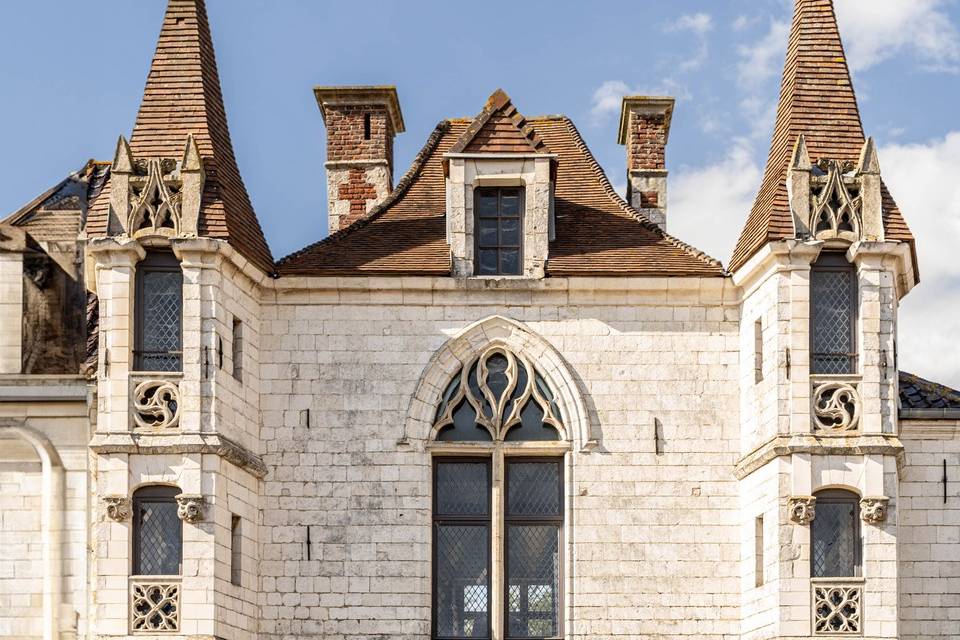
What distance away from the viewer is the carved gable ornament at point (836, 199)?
83.4 ft

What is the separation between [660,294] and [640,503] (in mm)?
2500

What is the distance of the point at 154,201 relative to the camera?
83.5 ft

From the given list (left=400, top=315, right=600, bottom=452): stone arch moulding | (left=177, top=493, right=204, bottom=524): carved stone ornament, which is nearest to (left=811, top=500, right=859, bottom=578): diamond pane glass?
(left=400, top=315, right=600, bottom=452): stone arch moulding

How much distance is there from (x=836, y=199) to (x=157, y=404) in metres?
7.98

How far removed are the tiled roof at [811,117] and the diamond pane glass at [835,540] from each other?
10.2 feet

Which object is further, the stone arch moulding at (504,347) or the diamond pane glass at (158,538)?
the stone arch moulding at (504,347)

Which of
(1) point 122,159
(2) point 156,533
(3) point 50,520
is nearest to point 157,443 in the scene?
(2) point 156,533

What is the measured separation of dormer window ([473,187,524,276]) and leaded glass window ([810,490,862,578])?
4740 mm

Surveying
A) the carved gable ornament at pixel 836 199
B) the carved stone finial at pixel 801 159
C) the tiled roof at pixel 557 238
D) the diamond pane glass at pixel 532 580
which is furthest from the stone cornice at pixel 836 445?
the carved stone finial at pixel 801 159

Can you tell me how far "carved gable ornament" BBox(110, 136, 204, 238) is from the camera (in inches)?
995

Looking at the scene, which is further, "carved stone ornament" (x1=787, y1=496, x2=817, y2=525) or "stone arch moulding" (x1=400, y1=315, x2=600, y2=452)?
"stone arch moulding" (x1=400, y1=315, x2=600, y2=452)

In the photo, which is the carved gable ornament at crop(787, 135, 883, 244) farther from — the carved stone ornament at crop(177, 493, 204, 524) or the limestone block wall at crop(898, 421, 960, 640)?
the carved stone ornament at crop(177, 493, 204, 524)

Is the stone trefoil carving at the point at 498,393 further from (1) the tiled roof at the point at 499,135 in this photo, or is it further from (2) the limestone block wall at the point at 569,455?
(1) the tiled roof at the point at 499,135

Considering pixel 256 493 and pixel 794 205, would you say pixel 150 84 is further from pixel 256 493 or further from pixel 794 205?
pixel 794 205
